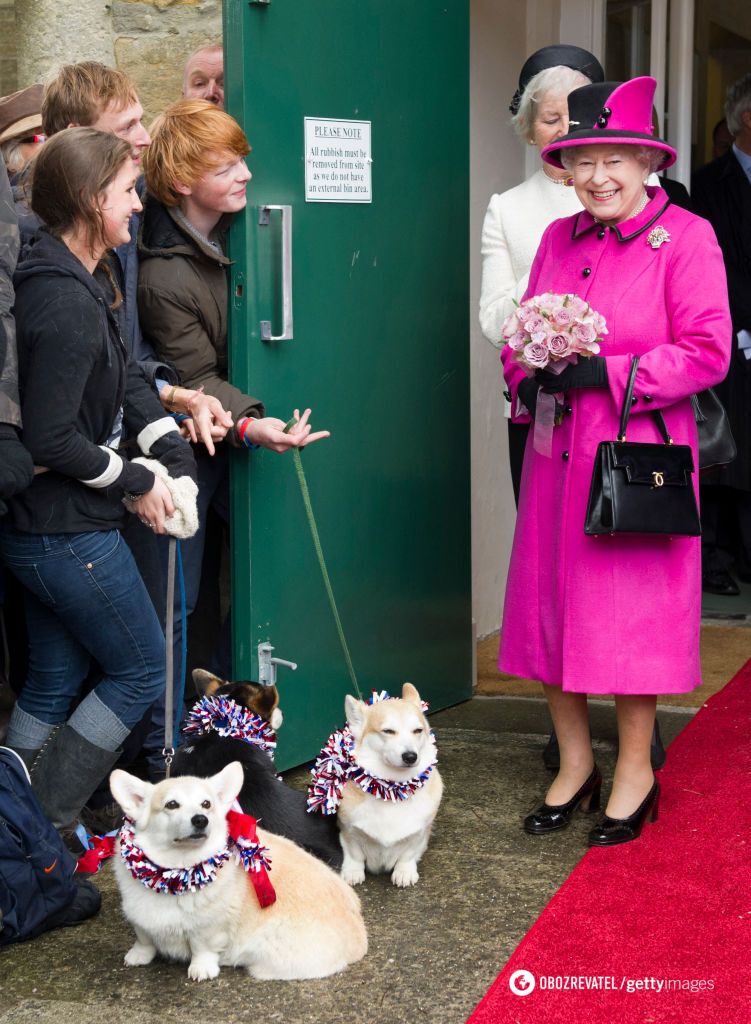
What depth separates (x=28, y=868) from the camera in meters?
3.09

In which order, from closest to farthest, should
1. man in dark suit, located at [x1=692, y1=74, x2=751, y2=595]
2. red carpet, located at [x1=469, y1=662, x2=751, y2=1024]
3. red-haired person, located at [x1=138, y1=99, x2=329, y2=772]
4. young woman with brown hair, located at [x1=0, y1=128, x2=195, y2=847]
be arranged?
red carpet, located at [x1=469, y1=662, x2=751, y2=1024], young woman with brown hair, located at [x1=0, y1=128, x2=195, y2=847], red-haired person, located at [x1=138, y1=99, x2=329, y2=772], man in dark suit, located at [x1=692, y1=74, x2=751, y2=595]

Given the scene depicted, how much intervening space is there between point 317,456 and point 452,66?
144 centimetres

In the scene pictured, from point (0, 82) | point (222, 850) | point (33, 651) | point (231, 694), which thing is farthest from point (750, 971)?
point (0, 82)

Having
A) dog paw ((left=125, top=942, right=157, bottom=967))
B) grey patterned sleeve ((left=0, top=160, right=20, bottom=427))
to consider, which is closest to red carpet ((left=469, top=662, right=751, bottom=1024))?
dog paw ((left=125, top=942, right=157, bottom=967))

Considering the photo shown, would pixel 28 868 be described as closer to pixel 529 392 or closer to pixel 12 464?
pixel 12 464

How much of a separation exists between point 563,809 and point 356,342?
1.56m

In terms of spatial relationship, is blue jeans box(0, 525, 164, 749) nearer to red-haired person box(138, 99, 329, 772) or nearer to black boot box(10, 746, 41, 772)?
black boot box(10, 746, 41, 772)

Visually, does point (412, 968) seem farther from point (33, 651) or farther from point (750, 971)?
point (33, 651)

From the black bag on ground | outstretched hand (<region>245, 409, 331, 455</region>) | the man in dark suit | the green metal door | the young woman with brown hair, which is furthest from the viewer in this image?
the man in dark suit

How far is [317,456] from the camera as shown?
4.23m

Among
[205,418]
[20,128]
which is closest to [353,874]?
[205,418]

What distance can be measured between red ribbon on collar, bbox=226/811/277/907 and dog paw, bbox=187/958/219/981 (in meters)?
0.19

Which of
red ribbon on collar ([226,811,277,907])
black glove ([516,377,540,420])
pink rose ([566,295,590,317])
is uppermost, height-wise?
pink rose ([566,295,590,317])

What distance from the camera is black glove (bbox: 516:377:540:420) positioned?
145 inches
